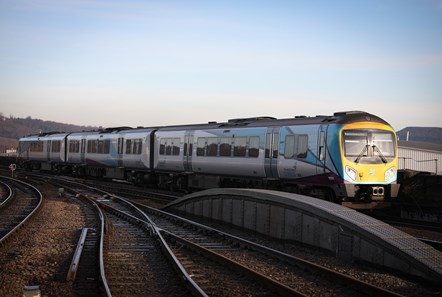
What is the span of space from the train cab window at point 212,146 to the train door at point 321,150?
6.75m

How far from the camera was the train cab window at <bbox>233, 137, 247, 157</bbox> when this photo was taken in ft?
73.5

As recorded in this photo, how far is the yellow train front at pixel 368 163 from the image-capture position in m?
18.0

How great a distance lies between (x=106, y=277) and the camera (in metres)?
9.16

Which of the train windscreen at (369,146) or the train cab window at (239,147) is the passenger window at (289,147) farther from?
the train cab window at (239,147)

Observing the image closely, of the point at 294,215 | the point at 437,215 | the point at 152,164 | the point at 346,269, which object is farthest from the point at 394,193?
the point at 152,164

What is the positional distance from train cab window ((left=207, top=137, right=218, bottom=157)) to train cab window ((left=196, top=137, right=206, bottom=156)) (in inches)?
18.8

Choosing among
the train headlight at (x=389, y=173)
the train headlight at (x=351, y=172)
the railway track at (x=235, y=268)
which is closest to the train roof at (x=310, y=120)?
the train headlight at (x=351, y=172)

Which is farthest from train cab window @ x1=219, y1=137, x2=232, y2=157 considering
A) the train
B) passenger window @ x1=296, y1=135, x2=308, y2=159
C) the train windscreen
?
the train windscreen

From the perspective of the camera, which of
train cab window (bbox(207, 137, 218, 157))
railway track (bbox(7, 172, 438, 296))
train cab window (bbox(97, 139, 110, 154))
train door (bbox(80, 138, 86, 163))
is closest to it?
railway track (bbox(7, 172, 438, 296))

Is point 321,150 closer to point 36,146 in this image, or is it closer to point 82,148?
point 82,148

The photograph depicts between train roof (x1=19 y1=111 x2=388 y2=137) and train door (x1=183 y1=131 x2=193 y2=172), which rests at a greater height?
train roof (x1=19 y1=111 x2=388 y2=137)

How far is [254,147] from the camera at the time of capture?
21812 mm

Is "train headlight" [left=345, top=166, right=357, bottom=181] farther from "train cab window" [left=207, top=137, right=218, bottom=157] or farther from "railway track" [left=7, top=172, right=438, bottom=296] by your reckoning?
"train cab window" [left=207, top=137, right=218, bottom=157]

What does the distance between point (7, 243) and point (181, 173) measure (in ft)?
49.8
